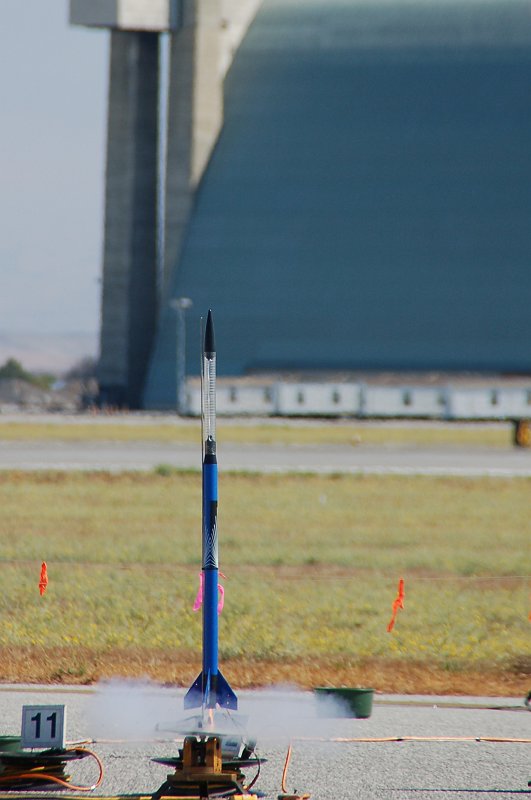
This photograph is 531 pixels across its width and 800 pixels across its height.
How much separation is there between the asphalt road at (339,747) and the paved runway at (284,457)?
93.9 ft

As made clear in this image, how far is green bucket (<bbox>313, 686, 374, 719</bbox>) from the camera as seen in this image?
10.0 metres

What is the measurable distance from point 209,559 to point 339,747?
2083mm

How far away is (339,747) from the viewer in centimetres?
959

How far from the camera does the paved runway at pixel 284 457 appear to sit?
132ft

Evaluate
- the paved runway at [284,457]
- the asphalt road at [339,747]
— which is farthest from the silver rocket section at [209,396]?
the paved runway at [284,457]

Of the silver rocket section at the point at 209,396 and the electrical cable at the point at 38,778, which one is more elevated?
the silver rocket section at the point at 209,396

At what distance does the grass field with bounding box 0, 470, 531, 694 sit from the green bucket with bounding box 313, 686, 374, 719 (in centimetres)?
193

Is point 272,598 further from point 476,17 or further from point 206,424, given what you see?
point 476,17

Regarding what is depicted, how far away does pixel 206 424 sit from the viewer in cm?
871

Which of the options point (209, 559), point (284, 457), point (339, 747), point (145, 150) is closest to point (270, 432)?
point (284, 457)

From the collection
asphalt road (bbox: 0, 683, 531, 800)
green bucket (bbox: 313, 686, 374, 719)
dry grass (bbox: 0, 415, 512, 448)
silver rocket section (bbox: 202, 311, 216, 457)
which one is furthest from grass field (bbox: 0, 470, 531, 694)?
dry grass (bbox: 0, 415, 512, 448)

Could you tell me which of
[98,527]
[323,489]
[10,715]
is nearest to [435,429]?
[323,489]

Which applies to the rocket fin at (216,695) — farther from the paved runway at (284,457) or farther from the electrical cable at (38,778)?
the paved runway at (284,457)

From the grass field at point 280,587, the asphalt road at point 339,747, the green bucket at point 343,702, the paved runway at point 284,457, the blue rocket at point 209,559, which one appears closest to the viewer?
the blue rocket at point 209,559
